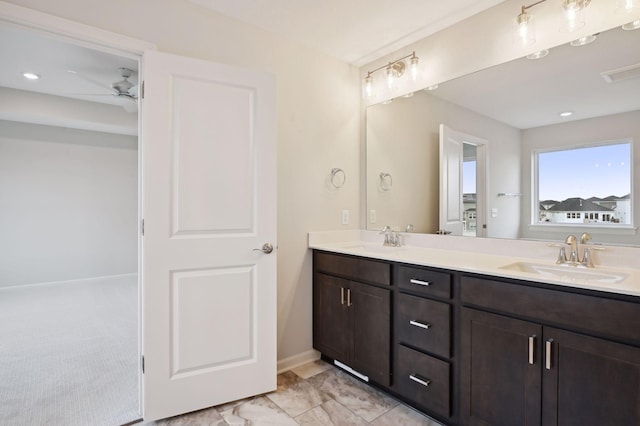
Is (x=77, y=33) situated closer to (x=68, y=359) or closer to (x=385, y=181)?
(x=385, y=181)

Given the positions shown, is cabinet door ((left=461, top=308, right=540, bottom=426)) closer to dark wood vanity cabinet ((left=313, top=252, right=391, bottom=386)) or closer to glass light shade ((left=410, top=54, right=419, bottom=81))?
dark wood vanity cabinet ((left=313, top=252, right=391, bottom=386))

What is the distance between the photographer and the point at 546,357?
1.36 metres

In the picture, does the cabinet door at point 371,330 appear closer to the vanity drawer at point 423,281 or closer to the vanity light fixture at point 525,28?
the vanity drawer at point 423,281

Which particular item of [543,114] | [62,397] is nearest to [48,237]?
[62,397]

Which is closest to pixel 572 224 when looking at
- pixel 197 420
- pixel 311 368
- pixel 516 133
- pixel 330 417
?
pixel 516 133

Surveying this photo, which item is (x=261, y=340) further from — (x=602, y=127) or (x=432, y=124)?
(x=602, y=127)

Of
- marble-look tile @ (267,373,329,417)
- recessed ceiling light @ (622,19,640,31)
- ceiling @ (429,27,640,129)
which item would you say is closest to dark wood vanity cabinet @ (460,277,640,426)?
marble-look tile @ (267,373,329,417)

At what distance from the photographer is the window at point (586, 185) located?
1.65 meters

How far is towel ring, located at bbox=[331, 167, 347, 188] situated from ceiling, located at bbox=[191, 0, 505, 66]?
96 cm

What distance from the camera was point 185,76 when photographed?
187cm

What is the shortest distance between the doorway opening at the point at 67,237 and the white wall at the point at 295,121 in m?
0.37

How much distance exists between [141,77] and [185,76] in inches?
9.9

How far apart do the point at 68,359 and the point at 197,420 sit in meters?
1.41

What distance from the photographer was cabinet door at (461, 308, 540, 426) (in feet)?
4.61
